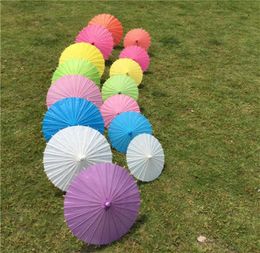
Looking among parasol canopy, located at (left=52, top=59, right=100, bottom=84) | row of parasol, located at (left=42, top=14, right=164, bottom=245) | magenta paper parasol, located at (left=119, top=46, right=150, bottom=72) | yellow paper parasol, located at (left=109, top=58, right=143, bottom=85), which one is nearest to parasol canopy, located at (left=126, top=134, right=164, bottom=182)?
row of parasol, located at (left=42, top=14, right=164, bottom=245)

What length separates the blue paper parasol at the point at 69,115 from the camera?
24.3ft

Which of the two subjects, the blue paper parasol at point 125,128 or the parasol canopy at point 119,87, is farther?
the parasol canopy at point 119,87

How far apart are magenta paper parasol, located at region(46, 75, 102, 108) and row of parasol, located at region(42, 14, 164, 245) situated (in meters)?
0.02

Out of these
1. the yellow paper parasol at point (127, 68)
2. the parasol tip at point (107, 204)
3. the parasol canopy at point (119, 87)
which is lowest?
the yellow paper parasol at point (127, 68)

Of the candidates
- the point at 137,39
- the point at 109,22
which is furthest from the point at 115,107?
the point at 109,22

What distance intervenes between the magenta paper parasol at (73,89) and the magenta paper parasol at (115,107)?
0.28 m

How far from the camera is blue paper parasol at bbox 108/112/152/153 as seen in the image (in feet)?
25.7

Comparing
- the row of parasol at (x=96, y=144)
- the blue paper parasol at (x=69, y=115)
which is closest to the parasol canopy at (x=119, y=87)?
the row of parasol at (x=96, y=144)

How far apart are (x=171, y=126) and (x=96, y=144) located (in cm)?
304

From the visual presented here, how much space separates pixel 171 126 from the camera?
9.35 meters

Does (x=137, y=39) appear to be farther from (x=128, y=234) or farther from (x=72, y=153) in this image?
(x=128, y=234)

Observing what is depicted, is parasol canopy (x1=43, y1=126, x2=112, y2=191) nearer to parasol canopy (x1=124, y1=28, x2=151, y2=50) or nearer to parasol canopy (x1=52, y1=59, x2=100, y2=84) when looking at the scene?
parasol canopy (x1=52, y1=59, x2=100, y2=84)

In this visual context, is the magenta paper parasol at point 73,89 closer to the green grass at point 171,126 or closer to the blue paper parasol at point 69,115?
the blue paper parasol at point 69,115

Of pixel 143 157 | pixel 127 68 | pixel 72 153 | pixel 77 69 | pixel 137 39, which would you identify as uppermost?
pixel 72 153
